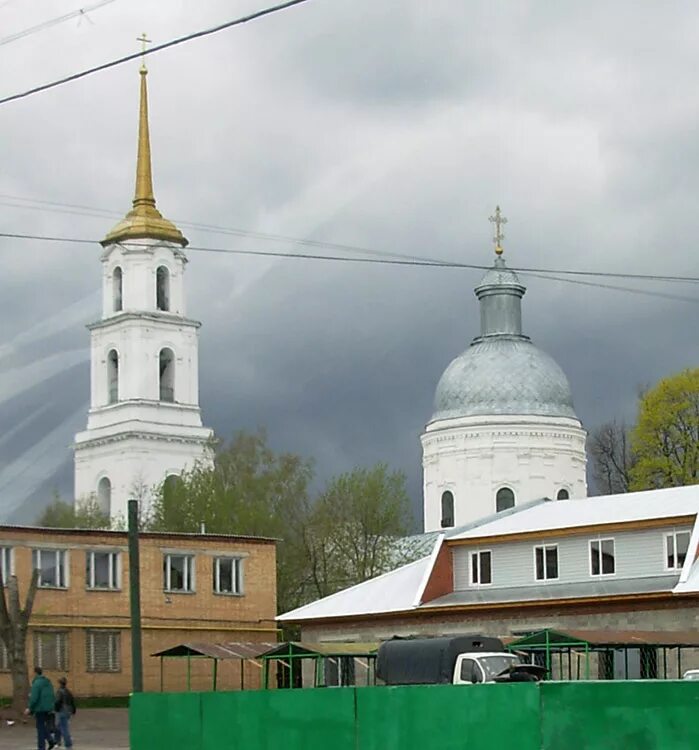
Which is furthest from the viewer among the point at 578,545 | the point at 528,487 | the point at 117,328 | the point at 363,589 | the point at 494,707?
the point at 117,328

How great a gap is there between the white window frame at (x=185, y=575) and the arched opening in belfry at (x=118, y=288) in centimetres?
5334

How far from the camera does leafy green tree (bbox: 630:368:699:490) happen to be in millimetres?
87375

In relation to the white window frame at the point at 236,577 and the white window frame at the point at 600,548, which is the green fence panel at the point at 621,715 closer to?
the white window frame at the point at 600,548

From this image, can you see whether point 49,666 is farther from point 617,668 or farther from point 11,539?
point 617,668

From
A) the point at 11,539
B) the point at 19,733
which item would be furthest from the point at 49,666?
the point at 19,733

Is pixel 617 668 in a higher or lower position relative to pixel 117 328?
lower

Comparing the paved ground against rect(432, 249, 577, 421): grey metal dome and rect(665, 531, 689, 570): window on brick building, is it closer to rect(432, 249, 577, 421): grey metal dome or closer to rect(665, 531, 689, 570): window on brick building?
rect(665, 531, 689, 570): window on brick building

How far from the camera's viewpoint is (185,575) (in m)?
65.2

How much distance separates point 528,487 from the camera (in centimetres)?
10150

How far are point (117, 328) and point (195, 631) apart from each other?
53064 mm

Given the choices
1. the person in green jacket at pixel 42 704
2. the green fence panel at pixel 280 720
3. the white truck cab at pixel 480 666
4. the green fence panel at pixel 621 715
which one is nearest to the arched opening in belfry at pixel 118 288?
the white truck cab at pixel 480 666

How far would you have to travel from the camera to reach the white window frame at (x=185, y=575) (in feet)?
212

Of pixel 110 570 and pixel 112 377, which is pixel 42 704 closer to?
pixel 110 570

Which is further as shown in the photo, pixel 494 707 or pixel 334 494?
pixel 334 494
